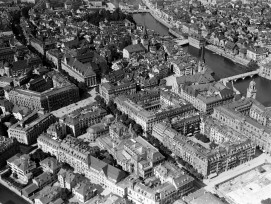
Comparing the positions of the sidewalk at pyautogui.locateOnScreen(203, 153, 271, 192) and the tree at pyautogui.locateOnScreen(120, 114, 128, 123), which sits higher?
the tree at pyautogui.locateOnScreen(120, 114, 128, 123)

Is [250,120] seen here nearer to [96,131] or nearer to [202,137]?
[202,137]

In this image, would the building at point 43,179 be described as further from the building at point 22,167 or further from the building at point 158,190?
the building at point 158,190

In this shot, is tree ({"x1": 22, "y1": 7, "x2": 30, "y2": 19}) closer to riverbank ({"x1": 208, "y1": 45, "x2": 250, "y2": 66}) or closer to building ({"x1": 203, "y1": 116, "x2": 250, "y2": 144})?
riverbank ({"x1": 208, "y1": 45, "x2": 250, "y2": 66})

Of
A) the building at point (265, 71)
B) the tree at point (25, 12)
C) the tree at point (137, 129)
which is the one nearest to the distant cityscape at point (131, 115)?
the building at point (265, 71)

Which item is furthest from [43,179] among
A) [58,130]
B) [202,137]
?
[202,137]

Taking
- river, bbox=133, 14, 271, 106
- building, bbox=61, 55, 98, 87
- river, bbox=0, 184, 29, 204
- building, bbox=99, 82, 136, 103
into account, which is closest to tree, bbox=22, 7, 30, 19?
river, bbox=133, 14, 271, 106
